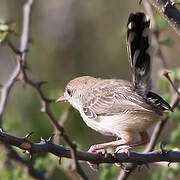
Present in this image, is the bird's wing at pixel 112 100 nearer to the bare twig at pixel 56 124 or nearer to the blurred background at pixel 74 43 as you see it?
the bare twig at pixel 56 124

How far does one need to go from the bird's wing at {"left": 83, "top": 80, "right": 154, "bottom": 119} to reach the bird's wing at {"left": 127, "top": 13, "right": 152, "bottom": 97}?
12 cm

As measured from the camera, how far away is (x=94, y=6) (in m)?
12.9

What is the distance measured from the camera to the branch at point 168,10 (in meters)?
4.59

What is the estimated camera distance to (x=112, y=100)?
6.11 metres

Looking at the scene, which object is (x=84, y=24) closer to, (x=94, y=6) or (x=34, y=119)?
(x=94, y=6)

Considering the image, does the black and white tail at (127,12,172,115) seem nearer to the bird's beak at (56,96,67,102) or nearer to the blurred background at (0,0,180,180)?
the bird's beak at (56,96,67,102)

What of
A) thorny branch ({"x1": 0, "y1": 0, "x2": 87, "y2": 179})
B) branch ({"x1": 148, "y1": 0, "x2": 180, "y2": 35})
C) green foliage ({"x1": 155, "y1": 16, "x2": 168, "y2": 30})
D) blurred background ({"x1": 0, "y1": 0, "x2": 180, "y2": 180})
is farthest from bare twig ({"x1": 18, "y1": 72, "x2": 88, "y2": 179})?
blurred background ({"x1": 0, "y1": 0, "x2": 180, "y2": 180})

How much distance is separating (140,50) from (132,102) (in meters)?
0.47

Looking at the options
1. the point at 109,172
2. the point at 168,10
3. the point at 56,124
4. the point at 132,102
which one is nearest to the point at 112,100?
the point at 132,102

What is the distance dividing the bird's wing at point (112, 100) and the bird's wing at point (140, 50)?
12 centimetres

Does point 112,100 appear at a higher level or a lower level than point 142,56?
lower

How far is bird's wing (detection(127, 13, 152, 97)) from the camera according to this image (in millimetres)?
5340

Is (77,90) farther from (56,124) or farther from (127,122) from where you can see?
(56,124)

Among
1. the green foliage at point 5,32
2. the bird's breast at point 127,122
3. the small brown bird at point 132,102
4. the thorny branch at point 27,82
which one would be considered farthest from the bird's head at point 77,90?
the green foliage at point 5,32
